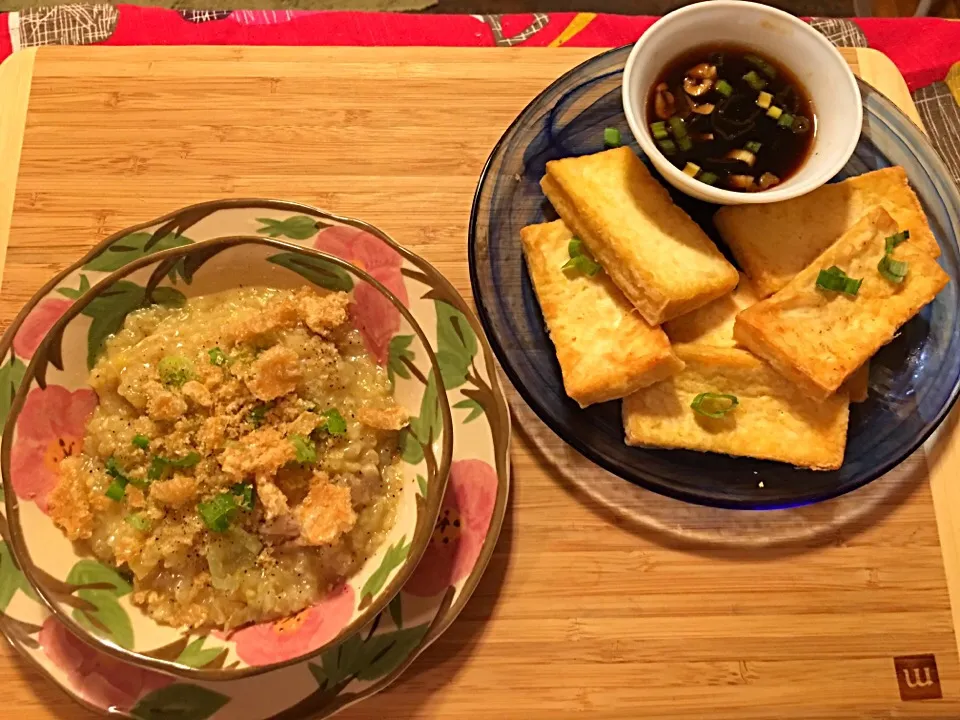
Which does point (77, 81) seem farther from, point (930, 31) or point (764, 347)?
point (930, 31)

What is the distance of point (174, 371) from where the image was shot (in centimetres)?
158

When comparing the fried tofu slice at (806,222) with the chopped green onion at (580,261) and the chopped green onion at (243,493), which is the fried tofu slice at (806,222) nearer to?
the chopped green onion at (580,261)

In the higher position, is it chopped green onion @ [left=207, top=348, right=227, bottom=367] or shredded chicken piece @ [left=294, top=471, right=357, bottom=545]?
chopped green onion @ [left=207, top=348, right=227, bottom=367]

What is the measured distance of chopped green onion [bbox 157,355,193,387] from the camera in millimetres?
1577

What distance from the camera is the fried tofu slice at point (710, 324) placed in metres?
1.92

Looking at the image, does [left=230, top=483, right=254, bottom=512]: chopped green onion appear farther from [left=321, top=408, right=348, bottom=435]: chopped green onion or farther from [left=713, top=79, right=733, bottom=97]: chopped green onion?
[left=713, top=79, right=733, bottom=97]: chopped green onion

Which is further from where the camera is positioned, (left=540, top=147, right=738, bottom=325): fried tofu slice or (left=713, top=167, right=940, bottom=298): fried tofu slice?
(left=713, top=167, right=940, bottom=298): fried tofu slice

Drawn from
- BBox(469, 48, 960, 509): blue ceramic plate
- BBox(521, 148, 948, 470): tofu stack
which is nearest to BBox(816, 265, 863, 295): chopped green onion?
BBox(521, 148, 948, 470): tofu stack

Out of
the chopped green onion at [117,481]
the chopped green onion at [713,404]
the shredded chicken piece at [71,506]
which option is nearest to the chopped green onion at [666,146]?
the chopped green onion at [713,404]

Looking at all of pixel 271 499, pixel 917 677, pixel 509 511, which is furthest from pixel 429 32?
pixel 917 677

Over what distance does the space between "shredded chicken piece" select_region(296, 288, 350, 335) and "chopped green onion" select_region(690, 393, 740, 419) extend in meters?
0.88

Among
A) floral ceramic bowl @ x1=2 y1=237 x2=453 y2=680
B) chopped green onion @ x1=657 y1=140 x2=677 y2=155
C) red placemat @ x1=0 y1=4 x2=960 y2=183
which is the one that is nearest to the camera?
floral ceramic bowl @ x1=2 y1=237 x2=453 y2=680

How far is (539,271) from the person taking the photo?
194cm

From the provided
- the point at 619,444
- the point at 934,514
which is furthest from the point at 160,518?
the point at 934,514
